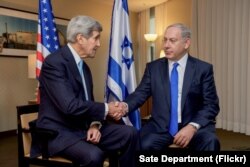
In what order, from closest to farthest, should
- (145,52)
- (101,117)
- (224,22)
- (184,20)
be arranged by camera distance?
(101,117) → (224,22) → (184,20) → (145,52)

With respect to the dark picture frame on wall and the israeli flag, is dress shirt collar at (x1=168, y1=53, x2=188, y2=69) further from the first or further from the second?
the dark picture frame on wall

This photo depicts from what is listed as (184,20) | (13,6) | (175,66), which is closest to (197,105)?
(175,66)

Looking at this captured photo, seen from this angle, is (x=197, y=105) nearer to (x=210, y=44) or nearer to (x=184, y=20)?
(x=210, y=44)

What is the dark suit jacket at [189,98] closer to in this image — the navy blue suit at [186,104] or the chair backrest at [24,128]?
the navy blue suit at [186,104]

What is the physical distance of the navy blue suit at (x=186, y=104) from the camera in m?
2.21

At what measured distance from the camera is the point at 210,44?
19.6 ft

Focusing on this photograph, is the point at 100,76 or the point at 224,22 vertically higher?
the point at 224,22

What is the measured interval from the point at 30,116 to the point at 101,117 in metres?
0.62

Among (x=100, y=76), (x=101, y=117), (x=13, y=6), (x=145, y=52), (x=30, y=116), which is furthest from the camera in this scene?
(x=145, y=52)

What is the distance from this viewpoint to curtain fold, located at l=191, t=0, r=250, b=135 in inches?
207

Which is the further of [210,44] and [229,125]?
[210,44]

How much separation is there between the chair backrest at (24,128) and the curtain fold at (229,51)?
160 inches

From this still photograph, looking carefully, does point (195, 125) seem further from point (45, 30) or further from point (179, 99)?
point (45, 30)

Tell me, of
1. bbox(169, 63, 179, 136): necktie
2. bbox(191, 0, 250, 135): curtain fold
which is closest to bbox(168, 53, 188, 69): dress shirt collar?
bbox(169, 63, 179, 136): necktie
